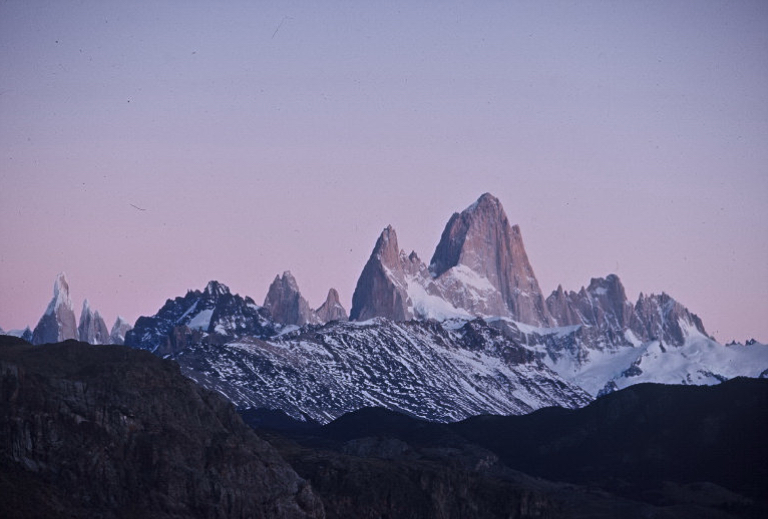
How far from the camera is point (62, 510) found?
198 metres

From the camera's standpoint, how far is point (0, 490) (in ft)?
630

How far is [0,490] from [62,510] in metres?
9.00
